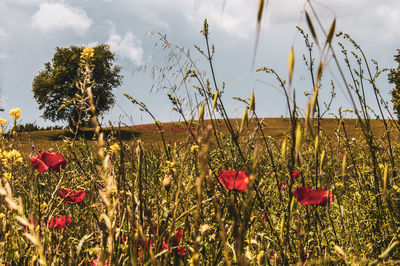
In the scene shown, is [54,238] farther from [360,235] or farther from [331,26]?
[360,235]

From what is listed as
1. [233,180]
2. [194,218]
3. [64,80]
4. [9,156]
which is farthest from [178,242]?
[64,80]

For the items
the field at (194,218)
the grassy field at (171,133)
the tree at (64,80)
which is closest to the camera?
the field at (194,218)

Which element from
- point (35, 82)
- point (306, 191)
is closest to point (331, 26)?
point (306, 191)

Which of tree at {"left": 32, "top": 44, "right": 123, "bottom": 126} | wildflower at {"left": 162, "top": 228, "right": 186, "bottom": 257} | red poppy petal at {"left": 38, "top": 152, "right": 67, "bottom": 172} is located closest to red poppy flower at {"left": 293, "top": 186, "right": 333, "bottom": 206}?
wildflower at {"left": 162, "top": 228, "right": 186, "bottom": 257}

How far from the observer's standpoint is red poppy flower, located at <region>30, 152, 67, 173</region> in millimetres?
1651

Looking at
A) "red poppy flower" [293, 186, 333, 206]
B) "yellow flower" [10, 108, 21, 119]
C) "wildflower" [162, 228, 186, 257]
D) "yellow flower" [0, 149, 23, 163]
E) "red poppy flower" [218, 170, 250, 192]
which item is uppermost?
"yellow flower" [10, 108, 21, 119]

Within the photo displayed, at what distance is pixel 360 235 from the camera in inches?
75.6

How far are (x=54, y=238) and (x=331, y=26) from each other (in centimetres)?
148

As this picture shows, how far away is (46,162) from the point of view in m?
1.69

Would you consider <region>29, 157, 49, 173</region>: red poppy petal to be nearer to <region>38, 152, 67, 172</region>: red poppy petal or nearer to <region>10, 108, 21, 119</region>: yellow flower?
<region>38, 152, 67, 172</region>: red poppy petal

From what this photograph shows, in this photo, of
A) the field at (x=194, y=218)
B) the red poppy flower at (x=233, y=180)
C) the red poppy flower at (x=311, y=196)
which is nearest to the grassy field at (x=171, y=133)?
the field at (x=194, y=218)

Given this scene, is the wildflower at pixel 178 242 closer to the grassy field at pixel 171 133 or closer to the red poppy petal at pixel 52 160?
the grassy field at pixel 171 133

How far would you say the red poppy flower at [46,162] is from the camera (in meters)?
1.65

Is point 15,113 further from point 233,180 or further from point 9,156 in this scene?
point 233,180
